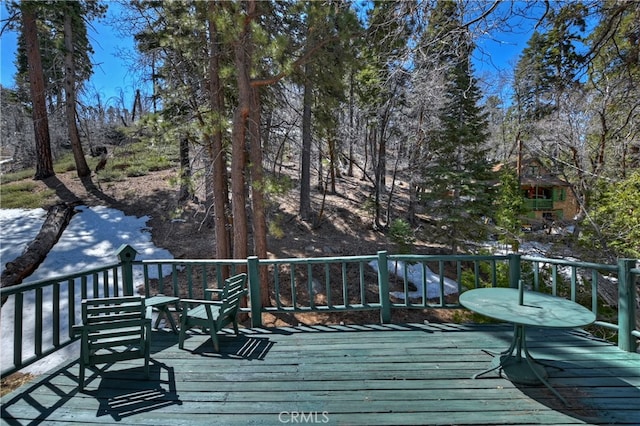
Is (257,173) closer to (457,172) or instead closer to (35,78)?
(457,172)

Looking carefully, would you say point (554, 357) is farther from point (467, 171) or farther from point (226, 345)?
point (467, 171)

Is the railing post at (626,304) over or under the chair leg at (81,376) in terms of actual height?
over

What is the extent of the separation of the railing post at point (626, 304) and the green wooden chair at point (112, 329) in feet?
15.0

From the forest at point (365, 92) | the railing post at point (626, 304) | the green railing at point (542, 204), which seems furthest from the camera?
the green railing at point (542, 204)

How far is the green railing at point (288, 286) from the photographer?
3.14m

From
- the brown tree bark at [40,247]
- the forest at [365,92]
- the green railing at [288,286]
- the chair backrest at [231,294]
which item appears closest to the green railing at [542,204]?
the forest at [365,92]

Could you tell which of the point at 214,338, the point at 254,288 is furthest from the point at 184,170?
the point at 214,338

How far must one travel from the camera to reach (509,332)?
368cm

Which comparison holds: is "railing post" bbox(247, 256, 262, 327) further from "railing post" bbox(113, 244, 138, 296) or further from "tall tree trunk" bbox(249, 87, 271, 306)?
"tall tree trunk" bbox(249, 87, 271, 306)

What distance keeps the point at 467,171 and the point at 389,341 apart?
10947 mm

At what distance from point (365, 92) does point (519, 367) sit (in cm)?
1354

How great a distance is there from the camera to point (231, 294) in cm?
369

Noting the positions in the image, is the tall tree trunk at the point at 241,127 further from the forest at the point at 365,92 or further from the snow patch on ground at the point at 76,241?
the snow patch on ground at the point at 76,241

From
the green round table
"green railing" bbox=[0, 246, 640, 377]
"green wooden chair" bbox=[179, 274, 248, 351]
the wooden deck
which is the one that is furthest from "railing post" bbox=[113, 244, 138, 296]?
the green round table
